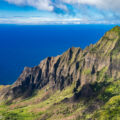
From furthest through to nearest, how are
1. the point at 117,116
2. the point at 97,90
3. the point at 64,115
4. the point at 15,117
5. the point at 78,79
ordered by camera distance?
the point at 78,79
the point at 97,90
the point at 15,117
the point at 64,115
the point at 117,116

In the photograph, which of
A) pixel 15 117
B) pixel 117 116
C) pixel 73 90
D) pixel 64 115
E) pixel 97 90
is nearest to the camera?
pixel 117 116

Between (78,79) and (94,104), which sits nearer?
(94,104)

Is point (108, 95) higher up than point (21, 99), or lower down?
higher up

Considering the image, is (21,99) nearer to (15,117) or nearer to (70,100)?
(15,117)

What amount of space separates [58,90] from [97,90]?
1933 inches

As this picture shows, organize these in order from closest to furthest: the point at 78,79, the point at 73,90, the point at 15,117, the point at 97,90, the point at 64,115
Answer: the point at 64,115, the point at 15,117, the point at 97,90, the point at 73,90, the point at 78,79

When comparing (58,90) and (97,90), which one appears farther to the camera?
(58,90)

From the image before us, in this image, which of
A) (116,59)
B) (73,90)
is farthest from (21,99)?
(116,59)

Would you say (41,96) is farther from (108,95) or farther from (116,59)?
(116,59)

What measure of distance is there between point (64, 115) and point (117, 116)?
4166 centimetres

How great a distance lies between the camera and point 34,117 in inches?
5842

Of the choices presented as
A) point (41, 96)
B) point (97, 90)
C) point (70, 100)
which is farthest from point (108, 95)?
point (41, 96)

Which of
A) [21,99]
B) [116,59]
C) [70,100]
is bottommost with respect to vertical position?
[21,99]

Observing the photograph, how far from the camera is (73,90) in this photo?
18412cm
